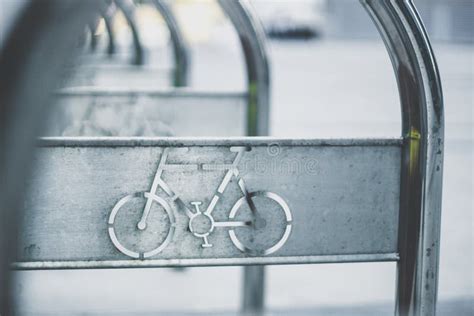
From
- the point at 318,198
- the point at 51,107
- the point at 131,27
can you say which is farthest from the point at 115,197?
the point at 131,27

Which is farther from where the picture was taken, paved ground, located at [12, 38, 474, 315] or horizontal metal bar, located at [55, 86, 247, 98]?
paved ground, located at [12, 38, 474, 315]

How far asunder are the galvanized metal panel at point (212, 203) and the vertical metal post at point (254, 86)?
1.11 meters

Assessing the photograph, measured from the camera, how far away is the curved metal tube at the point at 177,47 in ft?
13.6

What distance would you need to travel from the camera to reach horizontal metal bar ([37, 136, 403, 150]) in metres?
1.83

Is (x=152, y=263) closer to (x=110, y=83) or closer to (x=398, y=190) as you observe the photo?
(x=398, y=190)

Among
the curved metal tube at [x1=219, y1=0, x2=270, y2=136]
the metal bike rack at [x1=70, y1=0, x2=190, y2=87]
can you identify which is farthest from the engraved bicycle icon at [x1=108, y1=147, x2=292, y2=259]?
the metal bike rack at [x1=70, y1=0, x2=190, y2=87]

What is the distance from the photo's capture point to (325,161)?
1939mm

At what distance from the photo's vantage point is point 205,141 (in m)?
1.87

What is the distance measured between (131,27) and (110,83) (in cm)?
38

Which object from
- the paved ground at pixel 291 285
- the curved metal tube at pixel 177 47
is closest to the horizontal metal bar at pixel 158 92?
the paved ground at pixel 291 285

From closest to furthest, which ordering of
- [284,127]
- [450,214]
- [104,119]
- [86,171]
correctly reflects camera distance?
[86,171]
[104,119]
[450,214]
[284,127]

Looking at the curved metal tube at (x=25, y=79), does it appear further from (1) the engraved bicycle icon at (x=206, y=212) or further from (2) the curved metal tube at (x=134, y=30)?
(2) the curved metal tube at (x=134, y=30)

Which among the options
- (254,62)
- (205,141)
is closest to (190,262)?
(205,141)

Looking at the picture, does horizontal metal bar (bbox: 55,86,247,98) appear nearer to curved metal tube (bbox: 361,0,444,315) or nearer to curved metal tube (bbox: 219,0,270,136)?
curved metal tube (bbox: 219,0,270,136)
